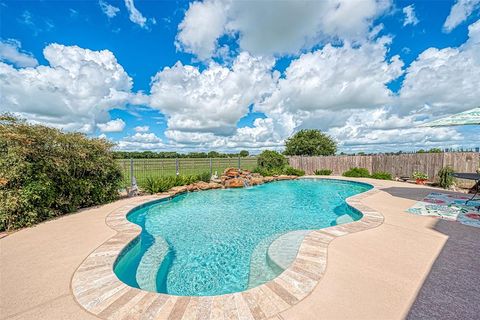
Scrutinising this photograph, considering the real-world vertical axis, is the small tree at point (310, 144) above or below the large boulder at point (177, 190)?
above

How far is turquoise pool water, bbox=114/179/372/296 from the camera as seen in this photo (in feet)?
9.54

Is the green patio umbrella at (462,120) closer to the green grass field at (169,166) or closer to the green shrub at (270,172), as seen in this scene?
the green shrub at (270,172)

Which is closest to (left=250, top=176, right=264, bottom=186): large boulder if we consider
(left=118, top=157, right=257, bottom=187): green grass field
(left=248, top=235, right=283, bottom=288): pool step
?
(left=118, top=157, right=257, bottom=187): green grass field

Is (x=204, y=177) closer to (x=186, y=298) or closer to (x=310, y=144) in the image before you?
(x=186, y=298)

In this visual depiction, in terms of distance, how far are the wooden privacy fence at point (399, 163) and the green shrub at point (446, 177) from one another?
837 millimetres

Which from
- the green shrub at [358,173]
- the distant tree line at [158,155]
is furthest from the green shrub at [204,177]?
the green shrub at [358,173]

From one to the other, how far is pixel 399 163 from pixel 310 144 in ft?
49.7

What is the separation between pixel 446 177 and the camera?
29.3ft

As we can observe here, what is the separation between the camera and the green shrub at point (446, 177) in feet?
29.1

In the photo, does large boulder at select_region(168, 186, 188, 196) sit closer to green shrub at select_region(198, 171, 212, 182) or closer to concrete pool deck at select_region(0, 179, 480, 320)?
green shrub at select_region(198, 171, 212, 182)

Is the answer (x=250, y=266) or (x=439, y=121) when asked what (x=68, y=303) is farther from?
(x=439, y=121)

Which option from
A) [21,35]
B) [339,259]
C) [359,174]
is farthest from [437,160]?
[21,35]

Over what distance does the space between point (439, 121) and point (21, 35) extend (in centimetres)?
1291

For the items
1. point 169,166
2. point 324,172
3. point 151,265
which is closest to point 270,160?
point 324,172
